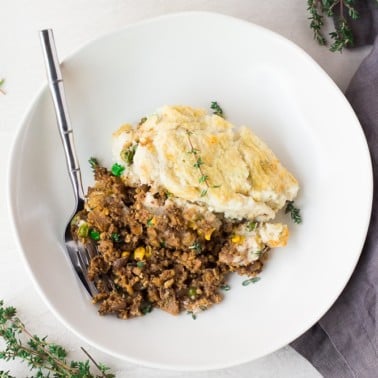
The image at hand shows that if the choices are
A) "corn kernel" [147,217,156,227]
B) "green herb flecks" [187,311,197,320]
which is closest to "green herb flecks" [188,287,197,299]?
"green herb flecks" [187,311,197,320]

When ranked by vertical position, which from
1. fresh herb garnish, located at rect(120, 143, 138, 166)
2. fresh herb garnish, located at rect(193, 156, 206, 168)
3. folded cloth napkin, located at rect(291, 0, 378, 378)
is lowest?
folded cloth napkin, located at rect(291, 0, 378, 378)

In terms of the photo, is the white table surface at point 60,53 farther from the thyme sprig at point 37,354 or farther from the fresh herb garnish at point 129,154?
the fresh herb garnish at point 129,154

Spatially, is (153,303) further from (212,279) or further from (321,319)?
(321,319)

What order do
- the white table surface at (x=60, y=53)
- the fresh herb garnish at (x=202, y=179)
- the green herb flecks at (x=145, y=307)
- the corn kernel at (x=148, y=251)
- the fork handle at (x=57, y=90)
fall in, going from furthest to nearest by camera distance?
the white table surface at (x=60, y=53)
the green herb flecks at (x=145, y=307)
the corn kernel at (x=148, y=251)
the fork handle at (x=57, y=90)
the fresh herb garnish at (x=202, y=179)

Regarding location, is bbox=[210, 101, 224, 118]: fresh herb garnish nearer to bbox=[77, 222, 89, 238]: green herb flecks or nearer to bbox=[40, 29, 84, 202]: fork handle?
bbox=[40, 29, 84, 202]: fork handle

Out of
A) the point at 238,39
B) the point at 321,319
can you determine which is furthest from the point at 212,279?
the point at 238,39

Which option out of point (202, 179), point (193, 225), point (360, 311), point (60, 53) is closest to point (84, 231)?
point (193, 225)

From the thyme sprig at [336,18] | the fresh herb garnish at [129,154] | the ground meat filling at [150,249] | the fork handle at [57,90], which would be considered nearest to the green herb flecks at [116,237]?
the ground meat filling at [150,249]

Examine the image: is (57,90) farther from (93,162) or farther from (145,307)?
(145,307)
